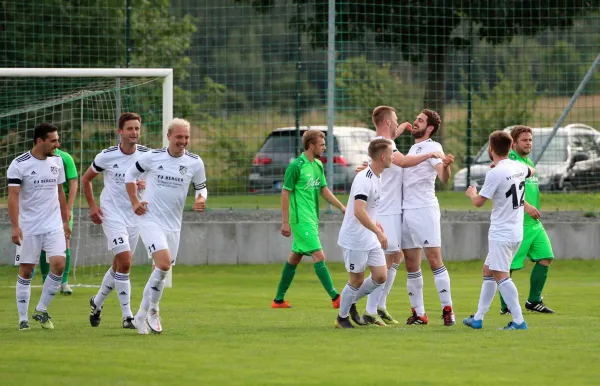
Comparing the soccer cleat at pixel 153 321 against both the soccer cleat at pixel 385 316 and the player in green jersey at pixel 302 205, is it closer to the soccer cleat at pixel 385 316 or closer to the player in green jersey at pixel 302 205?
the soccer cleat at pixel 385 316

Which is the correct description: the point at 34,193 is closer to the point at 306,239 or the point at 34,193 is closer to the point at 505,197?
the point at 306,239

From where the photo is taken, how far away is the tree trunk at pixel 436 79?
21.5 meters

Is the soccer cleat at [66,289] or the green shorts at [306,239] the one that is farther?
the soccer cleat at [66,289]

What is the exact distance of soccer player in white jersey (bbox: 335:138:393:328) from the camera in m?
11.2

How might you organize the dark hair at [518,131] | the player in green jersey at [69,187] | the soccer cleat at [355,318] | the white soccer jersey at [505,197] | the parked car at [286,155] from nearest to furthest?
the white soccer jersey at [505,197]
the soccer cleat at [355,318]
the dark hair at [518,131]
the player in green jersey at [69,187]
the parked car at [286,155]

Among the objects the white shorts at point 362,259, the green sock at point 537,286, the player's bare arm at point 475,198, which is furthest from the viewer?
the green sock at point 537,286

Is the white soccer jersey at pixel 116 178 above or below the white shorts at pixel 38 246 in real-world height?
above

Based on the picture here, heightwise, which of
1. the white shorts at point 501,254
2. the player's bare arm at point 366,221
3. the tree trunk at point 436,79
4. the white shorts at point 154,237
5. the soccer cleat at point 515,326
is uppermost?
the tree trunk at point 436,79

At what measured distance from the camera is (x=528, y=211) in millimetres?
13070

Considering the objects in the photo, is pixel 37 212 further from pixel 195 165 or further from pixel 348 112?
pixel 348 112

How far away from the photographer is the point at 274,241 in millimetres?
19875

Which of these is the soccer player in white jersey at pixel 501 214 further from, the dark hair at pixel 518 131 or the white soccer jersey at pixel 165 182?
the white soccer jersey at pixel 165 182

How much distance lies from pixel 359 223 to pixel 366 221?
0.31 meters

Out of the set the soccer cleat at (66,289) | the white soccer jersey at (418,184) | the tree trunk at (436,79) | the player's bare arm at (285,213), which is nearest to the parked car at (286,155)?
the tree trunk at (436,79)
